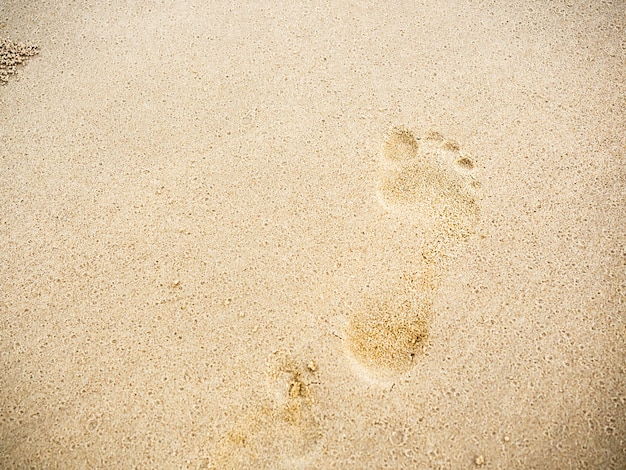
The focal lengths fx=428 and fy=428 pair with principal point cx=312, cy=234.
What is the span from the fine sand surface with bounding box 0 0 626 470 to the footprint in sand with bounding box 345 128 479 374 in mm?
11

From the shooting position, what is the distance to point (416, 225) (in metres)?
2.00

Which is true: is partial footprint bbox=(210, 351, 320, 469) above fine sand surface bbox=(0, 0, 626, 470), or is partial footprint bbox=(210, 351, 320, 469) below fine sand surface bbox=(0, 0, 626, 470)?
below

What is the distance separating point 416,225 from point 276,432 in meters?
1.08

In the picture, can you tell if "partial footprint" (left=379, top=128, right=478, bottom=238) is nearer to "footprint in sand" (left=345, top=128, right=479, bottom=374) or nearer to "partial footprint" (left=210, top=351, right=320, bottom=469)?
"footprint in sand" (left=345, top=128, right=479, bottom=374)

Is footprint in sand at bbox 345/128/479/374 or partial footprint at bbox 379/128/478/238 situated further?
partial footprint at bbox 379/128/478/238

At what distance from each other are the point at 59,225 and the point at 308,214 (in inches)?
47.7

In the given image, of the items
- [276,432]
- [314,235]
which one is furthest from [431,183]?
[276,432]

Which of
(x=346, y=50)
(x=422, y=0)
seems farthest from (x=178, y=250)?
(x=422, y=0)

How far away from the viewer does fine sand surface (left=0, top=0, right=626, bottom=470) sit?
1688 mm

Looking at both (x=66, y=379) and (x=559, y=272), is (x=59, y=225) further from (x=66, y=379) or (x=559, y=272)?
(x=559, y=272)

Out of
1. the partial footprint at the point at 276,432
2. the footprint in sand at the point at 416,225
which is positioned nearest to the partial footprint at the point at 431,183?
the footprint in sand at the point at 416,225

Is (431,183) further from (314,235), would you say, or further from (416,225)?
(314,235)

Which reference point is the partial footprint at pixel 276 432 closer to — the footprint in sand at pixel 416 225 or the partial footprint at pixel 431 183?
the footprint in sand at pixel 416 225

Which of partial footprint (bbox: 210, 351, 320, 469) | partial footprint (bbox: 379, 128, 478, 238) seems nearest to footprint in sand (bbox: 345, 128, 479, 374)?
partial footprint (bbox: 379, 128, 478, 238)
